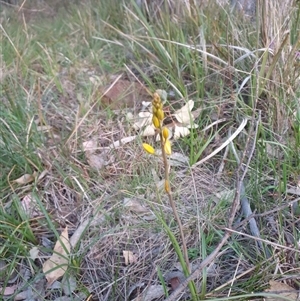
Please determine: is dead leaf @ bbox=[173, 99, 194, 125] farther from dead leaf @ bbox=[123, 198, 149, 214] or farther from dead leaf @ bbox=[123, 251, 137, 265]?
dead leaf @ bbox=[123, 251, 137, 265]

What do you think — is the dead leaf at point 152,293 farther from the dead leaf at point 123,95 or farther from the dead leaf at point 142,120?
the dead leaf at point 123,95

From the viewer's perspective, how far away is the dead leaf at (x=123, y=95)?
212 cm

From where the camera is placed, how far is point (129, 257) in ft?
4.84

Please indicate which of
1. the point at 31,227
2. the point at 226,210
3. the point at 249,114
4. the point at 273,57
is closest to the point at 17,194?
the point at 31,227

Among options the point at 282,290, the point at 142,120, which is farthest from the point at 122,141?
the point at 282,290

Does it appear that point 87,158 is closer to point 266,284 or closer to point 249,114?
point 249,114

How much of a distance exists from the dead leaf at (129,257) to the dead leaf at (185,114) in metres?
0.62

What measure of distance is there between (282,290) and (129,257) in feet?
1.64

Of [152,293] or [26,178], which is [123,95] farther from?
[152,293]

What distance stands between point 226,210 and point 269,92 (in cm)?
52

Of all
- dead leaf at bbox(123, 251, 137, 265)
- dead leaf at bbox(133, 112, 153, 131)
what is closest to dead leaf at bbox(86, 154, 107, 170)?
dead leaf at bbox(133, 112, 153, 131)

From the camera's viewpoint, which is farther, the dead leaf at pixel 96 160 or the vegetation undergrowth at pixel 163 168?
the dead leaf at pixel 96 160

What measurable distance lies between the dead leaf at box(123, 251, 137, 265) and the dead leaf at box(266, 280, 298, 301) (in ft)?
1.47

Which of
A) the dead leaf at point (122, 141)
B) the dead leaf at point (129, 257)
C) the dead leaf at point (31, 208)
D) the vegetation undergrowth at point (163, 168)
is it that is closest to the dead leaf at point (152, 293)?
the vegetation undergrowth at point (163, 168)
